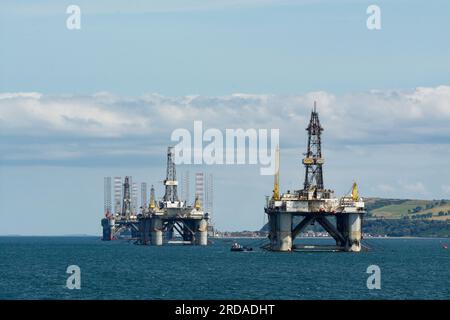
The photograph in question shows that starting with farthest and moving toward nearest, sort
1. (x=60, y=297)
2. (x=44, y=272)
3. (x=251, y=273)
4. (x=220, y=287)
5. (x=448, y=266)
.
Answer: (x=448, y=266), (x=44, y=272), (x=251, y=273), (x=220, y=287), (x=60, y=297)

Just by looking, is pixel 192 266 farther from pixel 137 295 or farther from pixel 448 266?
pixel 137 295

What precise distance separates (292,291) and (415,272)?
4516 cm

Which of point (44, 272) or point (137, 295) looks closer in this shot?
point (137, 295)

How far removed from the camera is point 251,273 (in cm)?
15200
